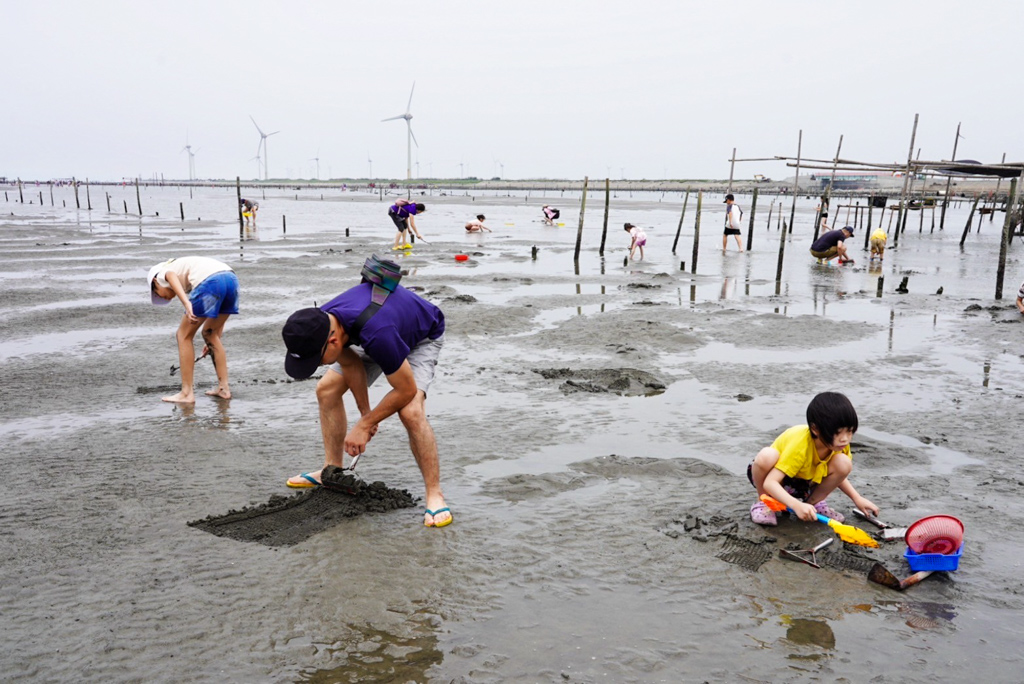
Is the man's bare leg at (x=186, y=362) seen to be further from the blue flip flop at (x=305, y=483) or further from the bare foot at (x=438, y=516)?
the bare foot at (x=438, y=516)

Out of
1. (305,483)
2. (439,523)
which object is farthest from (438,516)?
(305,483)

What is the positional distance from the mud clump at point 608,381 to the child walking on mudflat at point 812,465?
3156 mm

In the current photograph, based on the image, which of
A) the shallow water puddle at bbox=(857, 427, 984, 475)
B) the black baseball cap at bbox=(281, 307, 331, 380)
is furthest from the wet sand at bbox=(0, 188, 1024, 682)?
the black baseball cap at bbox=(281, 307, 331, 380)

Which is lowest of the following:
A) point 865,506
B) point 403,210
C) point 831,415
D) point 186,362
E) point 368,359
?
point 865,506

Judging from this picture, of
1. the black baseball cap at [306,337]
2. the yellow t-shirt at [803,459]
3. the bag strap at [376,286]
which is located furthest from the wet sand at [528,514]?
the bag strap at [376,286]

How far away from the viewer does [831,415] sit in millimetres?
4074

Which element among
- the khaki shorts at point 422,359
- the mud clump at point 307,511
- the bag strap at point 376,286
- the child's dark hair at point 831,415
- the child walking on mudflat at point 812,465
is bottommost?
the mud clump at point 307,511

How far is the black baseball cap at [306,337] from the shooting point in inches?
150

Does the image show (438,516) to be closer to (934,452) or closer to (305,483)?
(305,483)

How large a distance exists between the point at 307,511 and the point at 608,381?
418cm

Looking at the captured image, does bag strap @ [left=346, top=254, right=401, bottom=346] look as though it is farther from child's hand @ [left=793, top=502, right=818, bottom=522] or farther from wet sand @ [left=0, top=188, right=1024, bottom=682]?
child's hand @ [left=793, top=502, right=818, bottom=522]

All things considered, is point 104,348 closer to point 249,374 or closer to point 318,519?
point 249,374

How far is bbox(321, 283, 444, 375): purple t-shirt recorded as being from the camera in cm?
402

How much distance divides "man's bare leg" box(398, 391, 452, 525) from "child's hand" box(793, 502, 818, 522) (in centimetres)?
203
